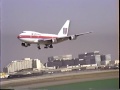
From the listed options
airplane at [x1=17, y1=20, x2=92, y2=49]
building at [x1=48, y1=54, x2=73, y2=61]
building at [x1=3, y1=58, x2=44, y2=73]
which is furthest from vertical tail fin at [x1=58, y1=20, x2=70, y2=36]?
building at [x1=3, y1=58, x2=44, y2=73]

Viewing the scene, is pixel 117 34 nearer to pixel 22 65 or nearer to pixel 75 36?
pixel 75 36

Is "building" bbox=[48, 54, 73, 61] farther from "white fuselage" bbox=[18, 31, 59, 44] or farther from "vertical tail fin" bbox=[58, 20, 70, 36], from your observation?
"vertical tail fin" bbox=[58, 20, 70, 36]

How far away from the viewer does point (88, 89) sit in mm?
7242

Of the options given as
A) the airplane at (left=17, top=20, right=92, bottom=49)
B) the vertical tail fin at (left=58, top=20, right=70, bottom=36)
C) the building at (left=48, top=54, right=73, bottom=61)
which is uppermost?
the vertical tail fin at (left=58, top=20, right=70, bottom=36)

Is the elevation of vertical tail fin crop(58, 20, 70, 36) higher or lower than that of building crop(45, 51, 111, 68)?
higher

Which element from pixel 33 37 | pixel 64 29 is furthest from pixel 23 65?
pixel 64 29

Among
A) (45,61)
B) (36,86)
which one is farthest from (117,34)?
(36,86)

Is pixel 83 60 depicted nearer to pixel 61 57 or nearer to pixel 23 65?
pixel 61 57

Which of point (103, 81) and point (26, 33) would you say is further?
point (103, 81)

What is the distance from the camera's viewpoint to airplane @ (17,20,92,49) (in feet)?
22.9

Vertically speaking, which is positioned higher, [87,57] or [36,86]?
[87,57]

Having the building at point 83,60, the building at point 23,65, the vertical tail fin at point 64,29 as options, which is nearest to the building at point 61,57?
the building at point 83,60

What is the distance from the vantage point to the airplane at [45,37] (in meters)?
6.98

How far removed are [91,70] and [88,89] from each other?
0.47 meters
